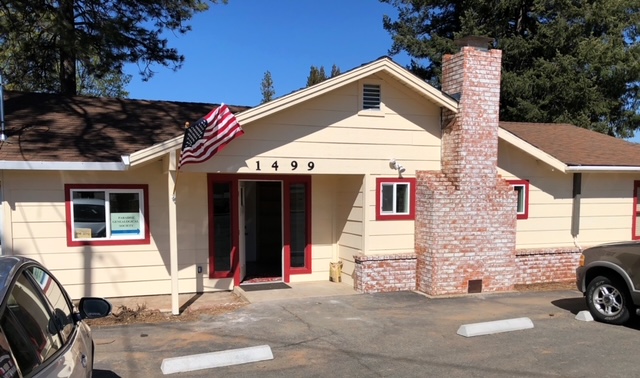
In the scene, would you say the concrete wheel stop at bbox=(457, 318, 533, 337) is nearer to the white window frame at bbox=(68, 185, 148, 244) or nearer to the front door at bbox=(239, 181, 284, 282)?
the front door at bbox=(239, 181, 284, 282)

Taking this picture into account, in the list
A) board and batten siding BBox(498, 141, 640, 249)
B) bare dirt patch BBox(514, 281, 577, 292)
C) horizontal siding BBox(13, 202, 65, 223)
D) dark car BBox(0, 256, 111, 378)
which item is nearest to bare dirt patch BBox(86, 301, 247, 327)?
horizontal siding BBox(13, 202, 65, 223)

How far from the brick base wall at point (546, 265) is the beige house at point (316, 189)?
0.14 feet

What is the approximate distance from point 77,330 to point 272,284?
7.12m

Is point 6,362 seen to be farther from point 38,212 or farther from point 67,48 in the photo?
point 67,48

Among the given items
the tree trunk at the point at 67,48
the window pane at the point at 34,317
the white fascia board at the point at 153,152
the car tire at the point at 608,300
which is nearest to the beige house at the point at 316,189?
the white fascia board at the point at 153,152

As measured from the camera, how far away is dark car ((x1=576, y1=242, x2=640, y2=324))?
23.5ft

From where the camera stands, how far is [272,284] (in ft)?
34.2

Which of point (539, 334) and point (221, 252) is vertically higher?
point (221, 252)

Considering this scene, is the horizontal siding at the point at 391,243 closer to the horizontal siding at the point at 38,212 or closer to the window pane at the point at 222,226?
the window pane at the point at 222,226

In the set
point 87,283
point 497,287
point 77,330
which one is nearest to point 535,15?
point 497,287

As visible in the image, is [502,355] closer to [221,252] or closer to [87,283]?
[221,252]

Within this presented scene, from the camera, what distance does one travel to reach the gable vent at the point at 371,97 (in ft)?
32.8

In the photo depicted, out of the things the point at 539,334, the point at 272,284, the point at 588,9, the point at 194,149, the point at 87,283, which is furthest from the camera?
the point at 588,9

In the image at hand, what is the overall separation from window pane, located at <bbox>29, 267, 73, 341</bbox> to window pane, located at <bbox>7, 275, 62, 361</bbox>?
142 millimetres
